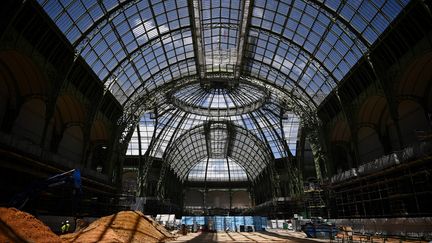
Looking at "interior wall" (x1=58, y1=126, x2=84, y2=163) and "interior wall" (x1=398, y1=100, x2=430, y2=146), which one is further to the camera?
"interior wall" (x1=58, y1=126, x2=84, y2=163)

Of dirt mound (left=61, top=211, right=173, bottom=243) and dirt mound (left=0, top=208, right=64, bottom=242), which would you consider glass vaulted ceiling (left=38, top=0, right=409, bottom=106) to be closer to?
dirt mound (left=61, top=211, right=173, bottom=243)

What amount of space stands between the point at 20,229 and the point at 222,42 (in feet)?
112

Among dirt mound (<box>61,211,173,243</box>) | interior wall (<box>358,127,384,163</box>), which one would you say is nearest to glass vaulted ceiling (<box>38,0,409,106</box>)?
interior wall (<box>358,127,384,163</box>)

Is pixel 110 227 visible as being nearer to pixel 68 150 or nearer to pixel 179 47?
pixel 68 150

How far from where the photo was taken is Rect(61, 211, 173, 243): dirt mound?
1693cm

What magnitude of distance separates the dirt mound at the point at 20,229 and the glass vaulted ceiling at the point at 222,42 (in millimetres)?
15984

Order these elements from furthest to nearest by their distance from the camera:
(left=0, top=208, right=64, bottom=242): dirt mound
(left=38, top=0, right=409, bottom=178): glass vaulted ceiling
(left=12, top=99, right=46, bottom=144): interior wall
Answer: (left=38, top=0, right=409, bottom=178): glass vaulted ceiling, (left=12, top=99, right=46, bottom=144): interior wall, (left=0, top=208, right=64, bottom=242): dirt mound

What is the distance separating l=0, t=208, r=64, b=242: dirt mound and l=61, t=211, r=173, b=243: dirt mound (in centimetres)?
261

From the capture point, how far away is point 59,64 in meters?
27.3

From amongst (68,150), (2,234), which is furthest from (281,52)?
(2,234)

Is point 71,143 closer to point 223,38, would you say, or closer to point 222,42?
point 222,42

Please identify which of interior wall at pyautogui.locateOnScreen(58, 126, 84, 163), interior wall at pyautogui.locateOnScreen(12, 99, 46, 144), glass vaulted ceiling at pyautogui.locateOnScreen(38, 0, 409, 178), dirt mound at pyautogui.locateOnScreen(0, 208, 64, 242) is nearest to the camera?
dirt mound at pyautogui.locateOnScreen(0, 208, 64, 242)

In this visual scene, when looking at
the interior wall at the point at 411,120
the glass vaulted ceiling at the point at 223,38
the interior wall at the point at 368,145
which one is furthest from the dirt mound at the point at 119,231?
the interior wall at the point at 368,145

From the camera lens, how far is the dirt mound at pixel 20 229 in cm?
1201
